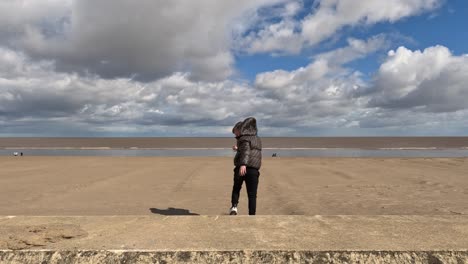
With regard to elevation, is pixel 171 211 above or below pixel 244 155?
below

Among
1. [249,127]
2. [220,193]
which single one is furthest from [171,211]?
[249,127]

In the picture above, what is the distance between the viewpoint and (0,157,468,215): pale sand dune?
9.09m

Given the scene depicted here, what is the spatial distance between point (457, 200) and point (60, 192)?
11.6 metres

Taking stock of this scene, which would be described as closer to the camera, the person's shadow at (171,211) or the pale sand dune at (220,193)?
the person's shadow at (171,211)

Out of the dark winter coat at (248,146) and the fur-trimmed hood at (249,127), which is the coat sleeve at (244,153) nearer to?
the dark winter coat at (248,146)

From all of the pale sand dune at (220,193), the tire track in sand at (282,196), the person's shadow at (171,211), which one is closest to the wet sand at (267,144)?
the pale sand dune at (220,193)

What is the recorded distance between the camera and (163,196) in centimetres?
1112

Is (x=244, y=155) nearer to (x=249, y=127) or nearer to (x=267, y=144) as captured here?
(x=249, y=127)

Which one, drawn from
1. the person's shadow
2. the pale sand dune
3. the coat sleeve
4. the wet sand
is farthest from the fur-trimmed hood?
the wet sand

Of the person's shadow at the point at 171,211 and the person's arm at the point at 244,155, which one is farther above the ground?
the person's arm at the point at 244,155

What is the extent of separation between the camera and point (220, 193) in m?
11.6

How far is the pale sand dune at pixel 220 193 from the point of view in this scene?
9.09 meters

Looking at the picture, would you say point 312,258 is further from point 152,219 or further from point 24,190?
point 24,190

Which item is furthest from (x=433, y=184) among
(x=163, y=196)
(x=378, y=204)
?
(x=163, y=196)
